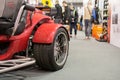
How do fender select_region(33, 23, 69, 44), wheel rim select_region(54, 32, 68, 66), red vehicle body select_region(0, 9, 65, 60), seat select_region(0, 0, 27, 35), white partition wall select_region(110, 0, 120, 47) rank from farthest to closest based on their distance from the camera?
white partition wall select_region(110, 0, 120, 47)
wheel rim select_region(54, 32, 68, 66)
fender select_region(33, 23, 69, 44)
red vehicle body select_region(0, 9, 65, 60)
seat select_region(0, 0, 27, 35)

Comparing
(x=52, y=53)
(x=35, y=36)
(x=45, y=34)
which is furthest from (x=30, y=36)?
(x=52, y=53)

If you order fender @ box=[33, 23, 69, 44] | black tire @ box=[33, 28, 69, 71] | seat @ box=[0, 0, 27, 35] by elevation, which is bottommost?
black tire @ box=[33, 28, 69, 71]

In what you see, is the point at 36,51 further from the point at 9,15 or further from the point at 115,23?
the point at 115,23

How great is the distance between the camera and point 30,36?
3811 mm

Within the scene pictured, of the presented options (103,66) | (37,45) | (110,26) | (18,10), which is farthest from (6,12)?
(110,26)

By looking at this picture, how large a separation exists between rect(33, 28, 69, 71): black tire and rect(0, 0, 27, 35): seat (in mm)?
539

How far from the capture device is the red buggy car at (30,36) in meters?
3.23

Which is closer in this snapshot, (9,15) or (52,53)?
(9,15)

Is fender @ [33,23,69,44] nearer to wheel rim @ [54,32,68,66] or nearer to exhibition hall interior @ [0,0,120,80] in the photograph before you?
exhibition hall interior @ [0,0,120,80]

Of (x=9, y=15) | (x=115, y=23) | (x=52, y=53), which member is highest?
(x=9, y=15)

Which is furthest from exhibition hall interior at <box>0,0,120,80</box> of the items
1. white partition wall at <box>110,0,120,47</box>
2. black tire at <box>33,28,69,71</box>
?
white partition wall at <box>110,0,120,47</box>

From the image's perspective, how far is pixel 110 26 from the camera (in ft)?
29.2

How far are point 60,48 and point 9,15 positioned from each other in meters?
1.28

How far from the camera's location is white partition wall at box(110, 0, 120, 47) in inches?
305
